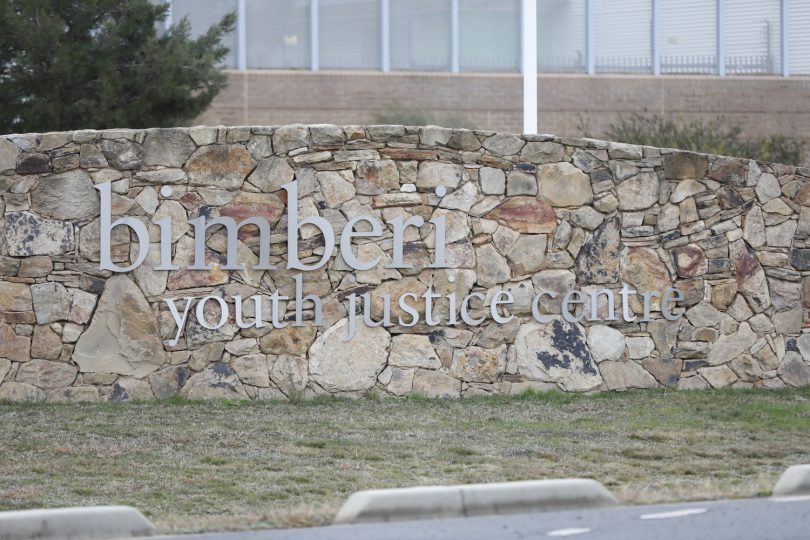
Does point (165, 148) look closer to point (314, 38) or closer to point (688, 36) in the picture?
point (314, 38)

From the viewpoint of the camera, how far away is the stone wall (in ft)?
38.4

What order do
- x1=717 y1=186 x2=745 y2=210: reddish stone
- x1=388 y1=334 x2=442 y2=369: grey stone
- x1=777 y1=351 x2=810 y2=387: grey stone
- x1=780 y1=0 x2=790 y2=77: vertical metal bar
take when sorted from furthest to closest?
x1=780 y1=0 x2=790 y2=77: vertical metal bar
x1=777 y1=351 x2=810 y2=387: grey stone
x1=717 y1=186 x2=745 y2=210: reddish stone
x1=388 y1=334 x2=442 y2=369: grey stone

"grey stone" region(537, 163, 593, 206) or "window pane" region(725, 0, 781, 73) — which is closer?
"grey stone" region(537, 163, 593, 206)

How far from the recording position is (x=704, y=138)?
1948 cm

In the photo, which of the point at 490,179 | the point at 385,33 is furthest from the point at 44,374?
the point at 385,33

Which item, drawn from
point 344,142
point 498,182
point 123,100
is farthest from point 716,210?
point 123,100

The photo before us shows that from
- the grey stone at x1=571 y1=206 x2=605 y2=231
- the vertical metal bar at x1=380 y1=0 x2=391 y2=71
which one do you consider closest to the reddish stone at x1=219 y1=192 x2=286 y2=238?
the grey stone at x1=571 y1=206 x2=605 y2=231

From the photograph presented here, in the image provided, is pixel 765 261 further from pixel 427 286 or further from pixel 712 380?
pixel 427 286

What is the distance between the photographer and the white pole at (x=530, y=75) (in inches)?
561

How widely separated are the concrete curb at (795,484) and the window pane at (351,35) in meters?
15.1

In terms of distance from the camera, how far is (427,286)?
12.2 meters

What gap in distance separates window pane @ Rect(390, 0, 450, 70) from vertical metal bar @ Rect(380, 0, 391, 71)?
9cm

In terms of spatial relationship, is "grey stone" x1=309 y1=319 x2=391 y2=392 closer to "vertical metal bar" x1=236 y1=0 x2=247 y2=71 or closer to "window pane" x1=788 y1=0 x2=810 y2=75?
"vertical metal bar" x1=236 y1=0 x2=247 y2=71

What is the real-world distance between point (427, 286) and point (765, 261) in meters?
3.77
